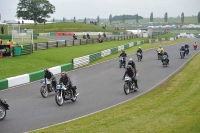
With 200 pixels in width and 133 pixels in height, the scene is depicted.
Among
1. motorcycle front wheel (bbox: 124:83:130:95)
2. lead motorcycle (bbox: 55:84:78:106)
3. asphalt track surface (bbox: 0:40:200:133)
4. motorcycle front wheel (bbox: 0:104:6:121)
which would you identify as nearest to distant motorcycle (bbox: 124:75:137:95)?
motorcycle front wheel (bbox: 124:83:130:95)

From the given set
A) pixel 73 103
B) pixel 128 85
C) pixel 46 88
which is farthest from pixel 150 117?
pixel 46 88

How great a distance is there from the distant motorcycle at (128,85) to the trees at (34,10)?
106 m

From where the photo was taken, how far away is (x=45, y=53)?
41.9 meters

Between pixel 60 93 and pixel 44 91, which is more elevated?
pixel 60 93

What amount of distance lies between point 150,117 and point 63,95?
5.85m

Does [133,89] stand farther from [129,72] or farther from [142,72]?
[142,72]

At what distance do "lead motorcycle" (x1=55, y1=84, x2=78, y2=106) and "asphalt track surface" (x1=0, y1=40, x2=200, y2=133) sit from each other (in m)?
0.25

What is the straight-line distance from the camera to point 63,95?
18.6m

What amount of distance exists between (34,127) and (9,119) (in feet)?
6.35

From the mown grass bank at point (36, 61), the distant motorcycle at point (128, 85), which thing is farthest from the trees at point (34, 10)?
the distant motorcycle at point (128, 85)

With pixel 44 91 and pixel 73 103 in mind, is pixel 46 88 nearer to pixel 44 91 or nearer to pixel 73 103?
pixel 44 91

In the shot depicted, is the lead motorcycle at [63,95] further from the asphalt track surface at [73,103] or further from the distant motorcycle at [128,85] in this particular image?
the distant motorcycle at [128,85]

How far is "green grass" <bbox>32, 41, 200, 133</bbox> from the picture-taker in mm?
12031

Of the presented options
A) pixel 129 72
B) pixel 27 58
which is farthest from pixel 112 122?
pixel 27 58
